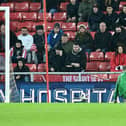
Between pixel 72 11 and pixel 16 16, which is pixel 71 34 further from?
pixel 16 16

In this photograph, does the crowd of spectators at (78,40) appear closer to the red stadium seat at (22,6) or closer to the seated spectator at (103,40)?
the seated spectator at (103,40)

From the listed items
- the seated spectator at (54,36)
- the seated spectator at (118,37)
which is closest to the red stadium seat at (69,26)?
the seated spectator at (54,36)

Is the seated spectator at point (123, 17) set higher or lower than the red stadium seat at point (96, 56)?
higher

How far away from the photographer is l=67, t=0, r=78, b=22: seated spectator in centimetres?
1131

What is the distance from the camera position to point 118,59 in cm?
1005

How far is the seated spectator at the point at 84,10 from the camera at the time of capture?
36.9ft

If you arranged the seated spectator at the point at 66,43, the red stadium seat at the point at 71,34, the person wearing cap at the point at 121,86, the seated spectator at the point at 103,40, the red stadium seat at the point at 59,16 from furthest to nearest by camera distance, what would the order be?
the red stadium seat at the point at 59,16, the red stadium seat at the point at 71,34, the seated spectator at the point at 103,40, the seated spectator at the point at 66,43, the person wearing cap at the point at 121,86

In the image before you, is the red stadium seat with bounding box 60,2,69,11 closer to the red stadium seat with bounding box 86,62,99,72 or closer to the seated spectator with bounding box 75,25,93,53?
the seated spectator with bounding box 75,25,93,53

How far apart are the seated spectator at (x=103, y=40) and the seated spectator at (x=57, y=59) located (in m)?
0.73

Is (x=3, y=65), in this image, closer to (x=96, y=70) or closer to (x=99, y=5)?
(x=96, y=70)

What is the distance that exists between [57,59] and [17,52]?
70 cm

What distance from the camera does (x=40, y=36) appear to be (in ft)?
34.2

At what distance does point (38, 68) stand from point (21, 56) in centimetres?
38
